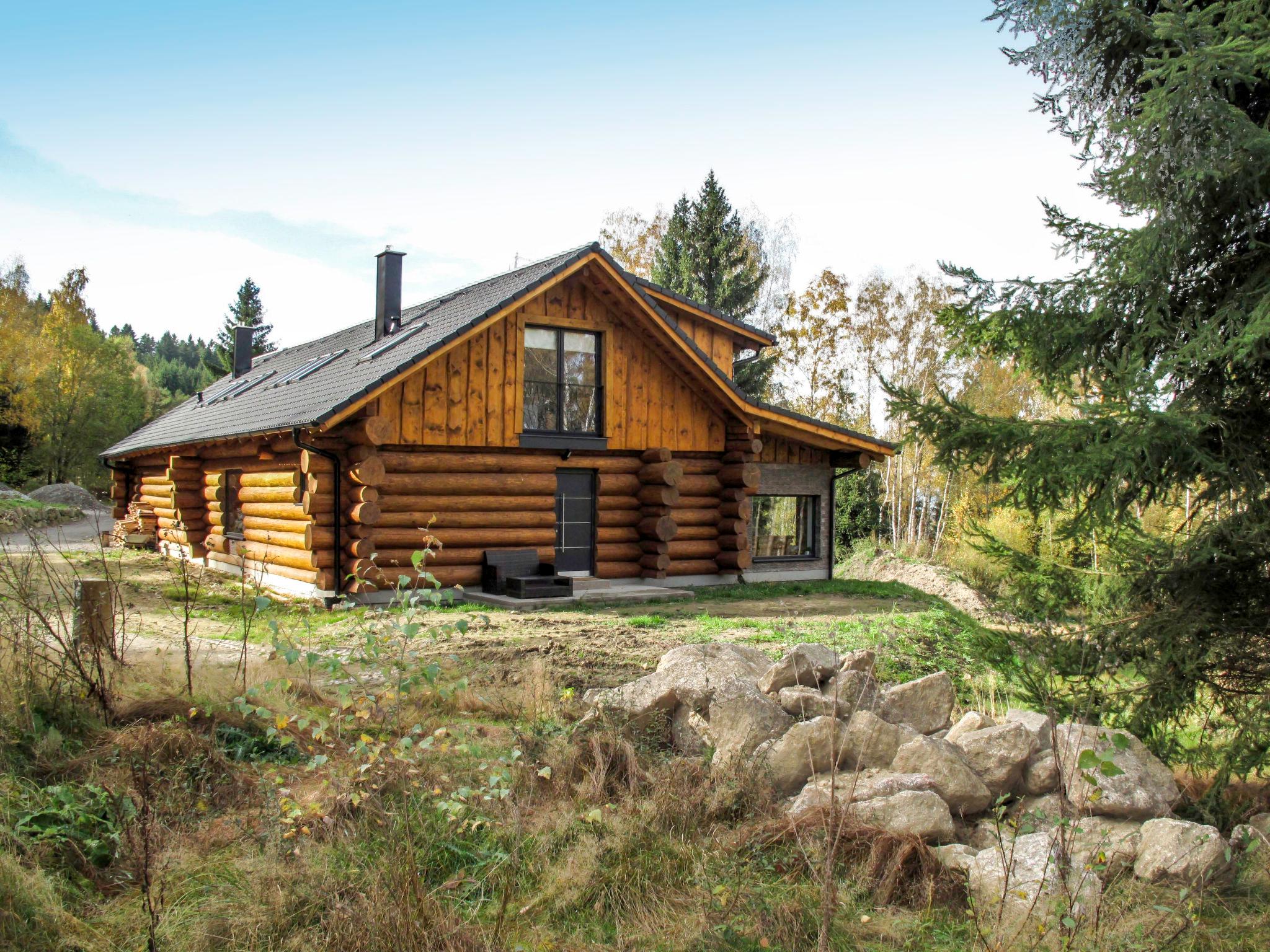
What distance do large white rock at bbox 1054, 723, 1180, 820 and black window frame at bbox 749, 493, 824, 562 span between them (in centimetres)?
1167

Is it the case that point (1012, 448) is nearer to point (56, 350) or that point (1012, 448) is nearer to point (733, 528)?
point (733, 528)

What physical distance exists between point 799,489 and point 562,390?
5.37m

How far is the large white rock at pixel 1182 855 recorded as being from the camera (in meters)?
4.25

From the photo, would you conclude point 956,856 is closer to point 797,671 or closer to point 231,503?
point 797,671

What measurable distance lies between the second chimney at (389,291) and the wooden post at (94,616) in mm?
11716

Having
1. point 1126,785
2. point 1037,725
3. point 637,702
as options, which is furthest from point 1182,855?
point 637,702

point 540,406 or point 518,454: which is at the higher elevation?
point 540,406

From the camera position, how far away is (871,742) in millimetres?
5465

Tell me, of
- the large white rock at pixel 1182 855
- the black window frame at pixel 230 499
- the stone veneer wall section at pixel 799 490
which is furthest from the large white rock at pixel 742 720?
the black window frame at pixel 230 499

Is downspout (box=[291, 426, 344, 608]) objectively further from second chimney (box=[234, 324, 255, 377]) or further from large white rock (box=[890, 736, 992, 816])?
second chimney (box=[234, 324, 255, 377])

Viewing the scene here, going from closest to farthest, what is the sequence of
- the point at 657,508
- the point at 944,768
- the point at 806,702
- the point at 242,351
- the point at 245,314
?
the point at 944,768 → the point at 806,702 → the point at 657,508 → the point at 242,351 → the point at 245,314

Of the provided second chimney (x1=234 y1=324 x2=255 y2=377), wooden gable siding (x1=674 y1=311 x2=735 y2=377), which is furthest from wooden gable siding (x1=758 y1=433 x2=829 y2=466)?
second chimney (x1=234 y1=324 x2=255 y2=377)

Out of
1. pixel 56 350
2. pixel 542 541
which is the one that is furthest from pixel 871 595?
pixel 56 350

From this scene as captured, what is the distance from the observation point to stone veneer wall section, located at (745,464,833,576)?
17.0 meters
